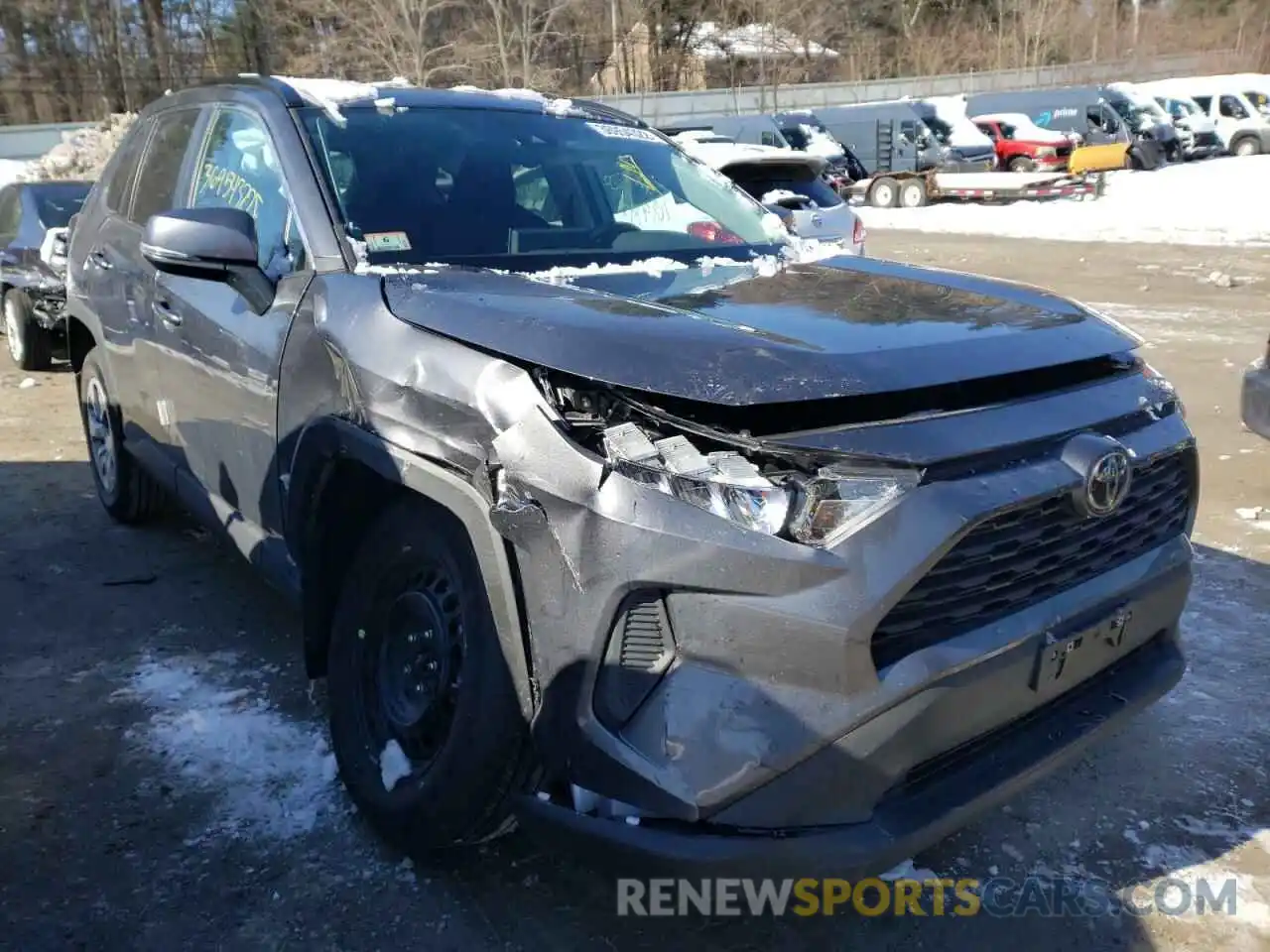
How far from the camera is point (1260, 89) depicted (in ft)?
108

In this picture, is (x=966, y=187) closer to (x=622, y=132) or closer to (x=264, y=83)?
(x=622, y=132)

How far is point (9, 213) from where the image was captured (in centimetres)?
982

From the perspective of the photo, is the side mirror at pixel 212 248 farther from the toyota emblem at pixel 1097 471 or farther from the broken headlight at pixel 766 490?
the toyota emblem at pixel 1097 471

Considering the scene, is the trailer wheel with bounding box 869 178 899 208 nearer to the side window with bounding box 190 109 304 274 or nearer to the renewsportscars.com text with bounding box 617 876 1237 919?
the side window with bounding box 190 109 304 274

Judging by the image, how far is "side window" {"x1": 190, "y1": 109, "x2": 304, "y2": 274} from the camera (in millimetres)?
3137

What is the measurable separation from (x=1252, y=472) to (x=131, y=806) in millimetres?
5592

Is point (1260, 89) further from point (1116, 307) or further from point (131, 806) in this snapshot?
point (131, 806)

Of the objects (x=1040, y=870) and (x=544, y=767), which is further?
(x=1040, y=870)

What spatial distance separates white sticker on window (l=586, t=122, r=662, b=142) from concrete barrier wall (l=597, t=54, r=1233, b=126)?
1392 inches

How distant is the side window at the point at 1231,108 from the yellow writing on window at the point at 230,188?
35771mm

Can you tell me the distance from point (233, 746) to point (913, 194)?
24.9m

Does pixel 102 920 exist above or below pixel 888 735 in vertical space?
below

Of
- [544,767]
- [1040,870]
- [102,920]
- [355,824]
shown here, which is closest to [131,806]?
[102,920]

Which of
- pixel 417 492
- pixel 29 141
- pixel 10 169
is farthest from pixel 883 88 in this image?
pixel 417 492
